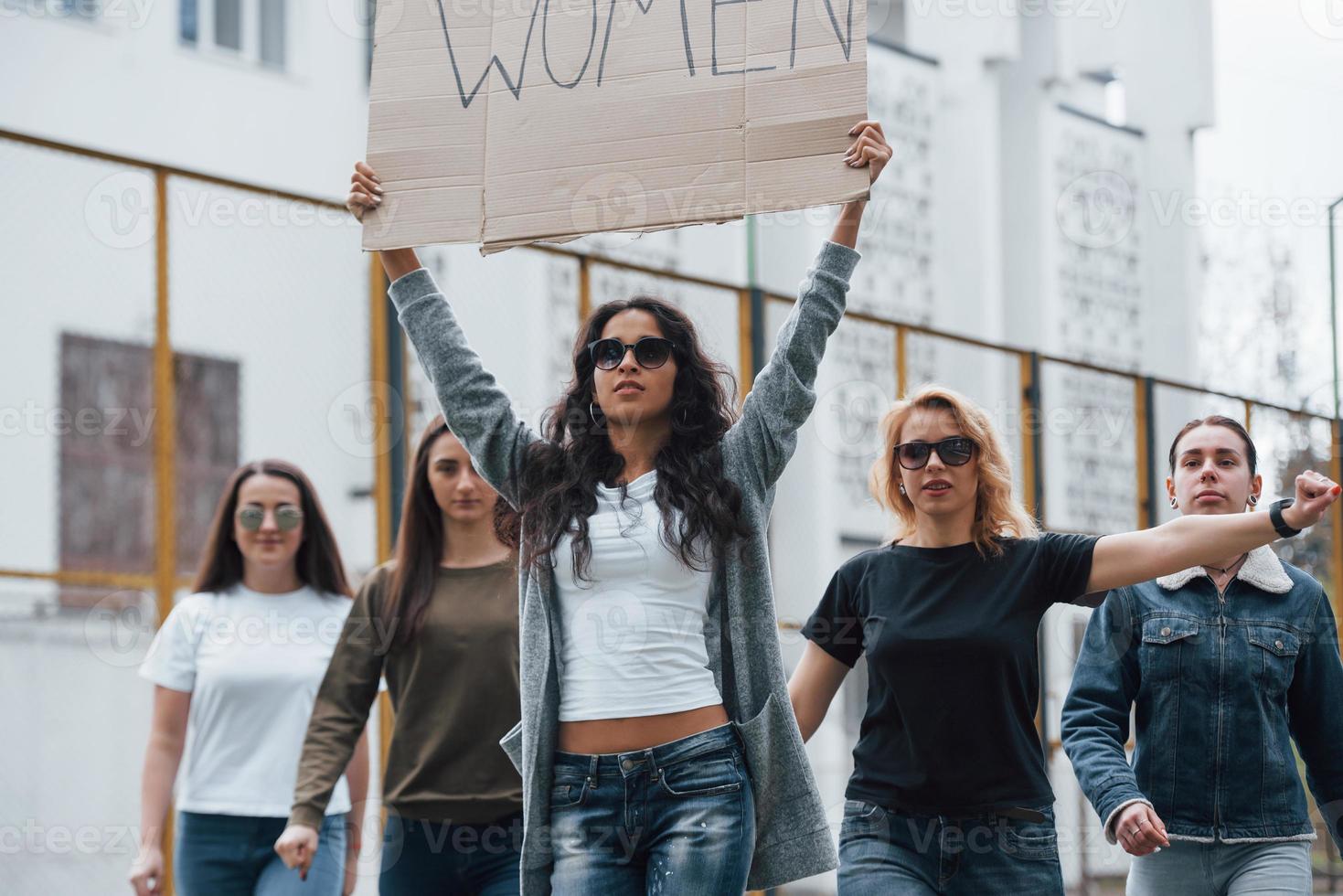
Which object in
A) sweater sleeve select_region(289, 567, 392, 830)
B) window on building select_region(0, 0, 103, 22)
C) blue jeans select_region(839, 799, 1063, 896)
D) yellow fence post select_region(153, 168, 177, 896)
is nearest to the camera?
blue jeans select_region(839, 799, 1063, 896)

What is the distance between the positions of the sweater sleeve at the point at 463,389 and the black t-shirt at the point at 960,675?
2.93 feet

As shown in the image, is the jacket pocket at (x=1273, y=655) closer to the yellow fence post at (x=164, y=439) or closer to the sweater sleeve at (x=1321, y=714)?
the sweater sleeve at (x=1321, y=714)

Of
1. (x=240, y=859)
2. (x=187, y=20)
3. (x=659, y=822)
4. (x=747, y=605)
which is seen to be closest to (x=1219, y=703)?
(x=747, y=605)

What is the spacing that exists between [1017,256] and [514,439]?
16.6m

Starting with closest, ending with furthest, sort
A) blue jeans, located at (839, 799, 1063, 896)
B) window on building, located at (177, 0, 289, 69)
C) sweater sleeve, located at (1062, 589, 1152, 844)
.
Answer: blue jeans, located at (839, 799, 1063, 896) < sweater sleeve, located at (1062, 589, 1152, 844) < window on building, located at (177, 0, 289, 69)

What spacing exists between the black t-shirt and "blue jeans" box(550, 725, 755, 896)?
537mm

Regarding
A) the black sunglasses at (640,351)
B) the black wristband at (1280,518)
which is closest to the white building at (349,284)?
the black sunglasses at (640,351)

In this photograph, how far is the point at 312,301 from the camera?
1006 centimetres

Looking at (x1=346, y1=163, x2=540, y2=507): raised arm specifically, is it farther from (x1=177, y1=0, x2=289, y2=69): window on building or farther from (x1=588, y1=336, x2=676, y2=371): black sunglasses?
(x1=177, y1=0, x2=289, y2=69): window on building

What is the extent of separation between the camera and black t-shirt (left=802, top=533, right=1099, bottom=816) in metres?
3.60

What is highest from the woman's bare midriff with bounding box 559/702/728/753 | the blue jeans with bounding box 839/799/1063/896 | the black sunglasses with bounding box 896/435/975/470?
the black sunglasses with bounding box 896/435/975/470

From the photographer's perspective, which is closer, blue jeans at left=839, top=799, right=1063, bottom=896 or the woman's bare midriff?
the woman's bare midriff

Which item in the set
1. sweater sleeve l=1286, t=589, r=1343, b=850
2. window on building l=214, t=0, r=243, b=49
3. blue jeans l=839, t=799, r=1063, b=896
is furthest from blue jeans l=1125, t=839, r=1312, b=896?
window on building l=214, t=0, r=243, b=49

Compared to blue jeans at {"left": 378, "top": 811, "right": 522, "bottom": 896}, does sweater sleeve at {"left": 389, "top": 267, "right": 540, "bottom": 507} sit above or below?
above
